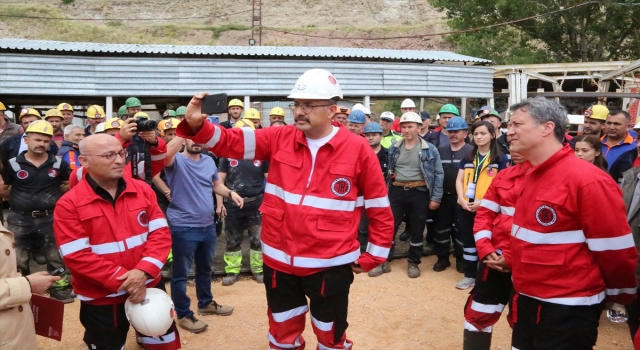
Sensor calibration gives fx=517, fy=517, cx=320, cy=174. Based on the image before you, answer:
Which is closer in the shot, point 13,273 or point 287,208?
point 13,273

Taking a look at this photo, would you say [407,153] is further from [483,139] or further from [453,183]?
[483,139]

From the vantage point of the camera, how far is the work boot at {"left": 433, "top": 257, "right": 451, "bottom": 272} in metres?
7.44

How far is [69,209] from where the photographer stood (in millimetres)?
3375

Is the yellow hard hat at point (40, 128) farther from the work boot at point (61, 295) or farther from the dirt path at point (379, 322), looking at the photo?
the dirt path at point (379, 322)

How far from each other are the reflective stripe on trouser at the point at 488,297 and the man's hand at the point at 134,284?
256cm

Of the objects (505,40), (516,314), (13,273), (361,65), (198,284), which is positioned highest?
(505,40)

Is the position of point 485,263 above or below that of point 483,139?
below

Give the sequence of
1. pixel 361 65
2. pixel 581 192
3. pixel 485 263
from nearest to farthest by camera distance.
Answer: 1. pixel 581 192
2. pixel 485 263
3. pixel 361 65

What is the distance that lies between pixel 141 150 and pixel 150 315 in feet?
5.20

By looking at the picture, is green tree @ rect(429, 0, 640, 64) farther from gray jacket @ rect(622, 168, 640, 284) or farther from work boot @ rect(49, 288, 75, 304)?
work boot @ rect(49, 288, 75, 304)

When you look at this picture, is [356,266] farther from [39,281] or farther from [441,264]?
[441,264]

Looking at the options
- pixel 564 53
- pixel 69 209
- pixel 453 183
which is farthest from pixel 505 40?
pixel 69 209

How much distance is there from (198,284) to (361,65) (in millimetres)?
10810

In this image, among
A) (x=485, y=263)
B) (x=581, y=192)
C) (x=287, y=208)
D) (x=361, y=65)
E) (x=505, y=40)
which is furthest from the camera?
(x=505, y=40)
